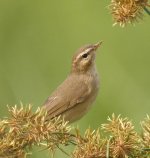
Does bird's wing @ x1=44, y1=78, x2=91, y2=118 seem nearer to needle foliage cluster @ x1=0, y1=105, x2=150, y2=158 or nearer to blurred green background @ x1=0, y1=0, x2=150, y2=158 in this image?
blurred green background @ x1=0, y1=0, x2=150, y2=158

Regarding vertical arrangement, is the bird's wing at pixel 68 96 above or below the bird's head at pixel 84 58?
below

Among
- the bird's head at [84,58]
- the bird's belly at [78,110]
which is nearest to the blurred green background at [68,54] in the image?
the bird's belly at [78,110]

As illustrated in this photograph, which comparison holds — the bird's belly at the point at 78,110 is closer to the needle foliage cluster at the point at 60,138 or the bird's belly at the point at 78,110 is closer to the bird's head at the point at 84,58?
the bird's head at the point at 84,58

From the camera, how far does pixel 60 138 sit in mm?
2311

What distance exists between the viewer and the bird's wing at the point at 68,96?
4.65 metres

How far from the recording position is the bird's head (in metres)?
4.89

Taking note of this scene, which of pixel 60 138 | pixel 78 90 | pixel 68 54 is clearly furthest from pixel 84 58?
pixel 60 138

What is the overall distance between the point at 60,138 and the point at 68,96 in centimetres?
267

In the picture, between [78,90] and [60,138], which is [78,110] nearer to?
[78,90]

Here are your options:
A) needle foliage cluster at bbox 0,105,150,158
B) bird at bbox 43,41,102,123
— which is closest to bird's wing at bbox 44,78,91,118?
bird at bbox 43,41,102,123

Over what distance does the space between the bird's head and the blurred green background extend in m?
0.23

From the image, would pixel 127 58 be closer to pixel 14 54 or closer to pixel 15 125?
pixel 14 54

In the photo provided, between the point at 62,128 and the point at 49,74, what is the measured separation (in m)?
3.14

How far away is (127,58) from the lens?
5.49 m
